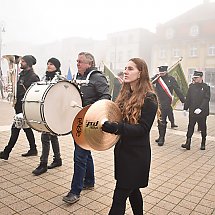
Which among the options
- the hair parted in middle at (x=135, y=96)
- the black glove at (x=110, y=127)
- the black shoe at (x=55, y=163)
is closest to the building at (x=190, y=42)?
the black shoe at (x=55, y=163)

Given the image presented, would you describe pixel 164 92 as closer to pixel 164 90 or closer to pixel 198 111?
pixel 164 90

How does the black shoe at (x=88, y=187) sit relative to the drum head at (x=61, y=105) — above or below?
below

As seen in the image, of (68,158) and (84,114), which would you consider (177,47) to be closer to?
(68,158)

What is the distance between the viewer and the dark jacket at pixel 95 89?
11.1 feet

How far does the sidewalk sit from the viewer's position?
3.31 m

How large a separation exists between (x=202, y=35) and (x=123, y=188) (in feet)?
118

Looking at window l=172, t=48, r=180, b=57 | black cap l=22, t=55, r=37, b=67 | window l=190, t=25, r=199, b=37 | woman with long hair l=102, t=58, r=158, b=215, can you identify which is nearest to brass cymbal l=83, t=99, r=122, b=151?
woman with long hair l=102, t=58, r=158, b=215

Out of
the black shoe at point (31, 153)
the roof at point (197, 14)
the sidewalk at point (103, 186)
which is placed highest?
the roof at point (197, 14)

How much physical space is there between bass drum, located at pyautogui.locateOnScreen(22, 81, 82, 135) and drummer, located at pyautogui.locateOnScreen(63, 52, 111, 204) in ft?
0.48

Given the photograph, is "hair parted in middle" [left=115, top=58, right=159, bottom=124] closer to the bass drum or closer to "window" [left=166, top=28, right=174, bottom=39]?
the bass drum

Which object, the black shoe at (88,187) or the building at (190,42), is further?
the building at (190,42)

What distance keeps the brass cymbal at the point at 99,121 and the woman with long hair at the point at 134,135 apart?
10 centimetres

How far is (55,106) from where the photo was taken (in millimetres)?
3305

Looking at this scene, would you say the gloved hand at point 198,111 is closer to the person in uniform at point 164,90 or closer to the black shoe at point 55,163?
the person in uniform at point 164,90
